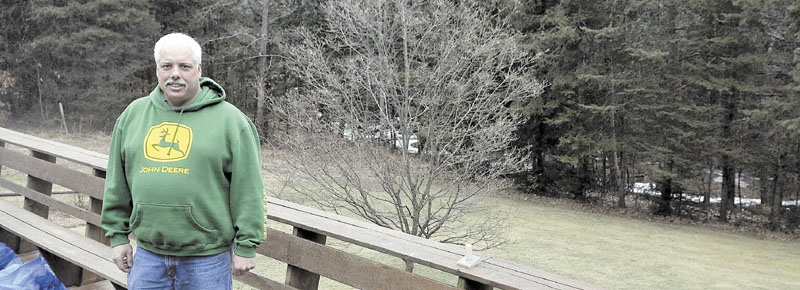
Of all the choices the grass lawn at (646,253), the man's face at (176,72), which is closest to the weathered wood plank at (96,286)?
the man's face at (176,72)

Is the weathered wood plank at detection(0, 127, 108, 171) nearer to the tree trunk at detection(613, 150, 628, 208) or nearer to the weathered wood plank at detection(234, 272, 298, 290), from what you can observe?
the weathered wood plank at detection(234, 272, 298, 290)

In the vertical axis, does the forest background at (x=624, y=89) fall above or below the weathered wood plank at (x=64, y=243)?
above

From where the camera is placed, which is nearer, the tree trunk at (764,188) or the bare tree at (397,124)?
the bare tree at (397,124)

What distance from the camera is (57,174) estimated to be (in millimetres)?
3395

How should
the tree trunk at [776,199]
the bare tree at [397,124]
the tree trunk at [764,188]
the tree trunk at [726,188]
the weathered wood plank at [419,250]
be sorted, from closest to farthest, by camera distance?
the weathered wood plank at [419,250]
the bare tree at [397,124]
the tree trunk at [776,199]
the tree trunk at [726,188]
the tree trunk at [764,188]

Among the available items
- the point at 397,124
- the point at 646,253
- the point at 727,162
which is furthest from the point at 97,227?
the point at 727,162

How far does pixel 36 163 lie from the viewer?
358 centimetres

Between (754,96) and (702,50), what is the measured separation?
98.9 inches

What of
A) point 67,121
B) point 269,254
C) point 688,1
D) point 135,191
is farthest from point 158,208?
point 67,121

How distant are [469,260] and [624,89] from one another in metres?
16.0

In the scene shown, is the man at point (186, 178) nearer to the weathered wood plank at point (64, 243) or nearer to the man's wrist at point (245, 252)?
the man's wrist at point (245, 252)

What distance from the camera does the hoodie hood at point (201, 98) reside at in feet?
6.06

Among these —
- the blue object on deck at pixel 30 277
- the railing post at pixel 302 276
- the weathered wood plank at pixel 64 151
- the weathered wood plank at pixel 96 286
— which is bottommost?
the weathered wood plank at pixel 96 286

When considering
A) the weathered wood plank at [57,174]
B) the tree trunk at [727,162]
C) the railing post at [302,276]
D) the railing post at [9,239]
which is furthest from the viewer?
the tree trunk at [727,162]
